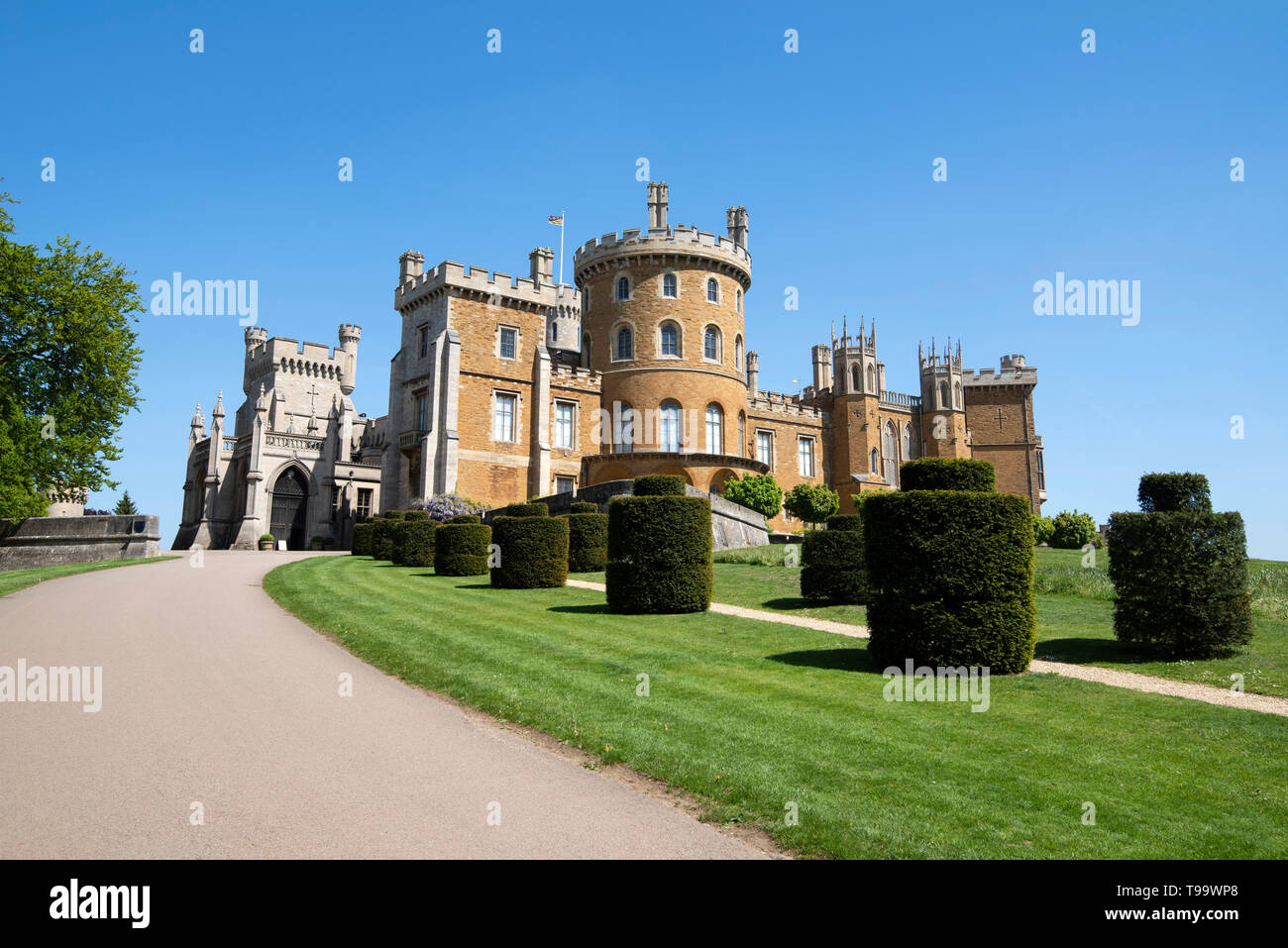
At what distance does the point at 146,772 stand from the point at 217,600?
11.4 meters

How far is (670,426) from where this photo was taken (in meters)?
40.1

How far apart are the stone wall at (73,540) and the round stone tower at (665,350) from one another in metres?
19.4

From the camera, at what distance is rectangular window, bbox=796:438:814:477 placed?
5119 centimetres

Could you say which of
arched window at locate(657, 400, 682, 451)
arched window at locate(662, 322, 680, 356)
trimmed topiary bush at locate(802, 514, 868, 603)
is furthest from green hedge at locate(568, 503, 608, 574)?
arched window at locate(662, 322, 680, 356)

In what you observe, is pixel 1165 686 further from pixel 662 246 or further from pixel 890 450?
pixel 890 450

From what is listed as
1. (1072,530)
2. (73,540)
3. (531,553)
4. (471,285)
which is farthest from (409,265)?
(1072,530)

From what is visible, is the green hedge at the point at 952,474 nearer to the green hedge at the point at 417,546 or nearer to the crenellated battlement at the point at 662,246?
the green hedge at the point at 417,546

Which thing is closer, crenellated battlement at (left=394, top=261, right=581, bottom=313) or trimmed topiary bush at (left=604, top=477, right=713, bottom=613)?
trimmed topiary bush at (left=604, top=477, right=713, bottom=613)

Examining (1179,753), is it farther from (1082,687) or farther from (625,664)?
(625,664)

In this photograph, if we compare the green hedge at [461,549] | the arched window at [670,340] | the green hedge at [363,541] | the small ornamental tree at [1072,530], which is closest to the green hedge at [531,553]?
the green hedge at [461,549]

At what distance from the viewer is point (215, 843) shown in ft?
14.8

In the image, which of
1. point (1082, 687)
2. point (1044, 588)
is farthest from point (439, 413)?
point (1082, 687)

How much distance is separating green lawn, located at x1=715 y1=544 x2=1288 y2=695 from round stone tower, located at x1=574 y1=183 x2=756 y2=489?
15729 millimetres

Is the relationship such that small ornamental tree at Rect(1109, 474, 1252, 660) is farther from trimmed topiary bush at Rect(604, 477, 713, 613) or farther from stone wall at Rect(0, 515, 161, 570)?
stone wall at Rect(0, 515, 161, 570)
